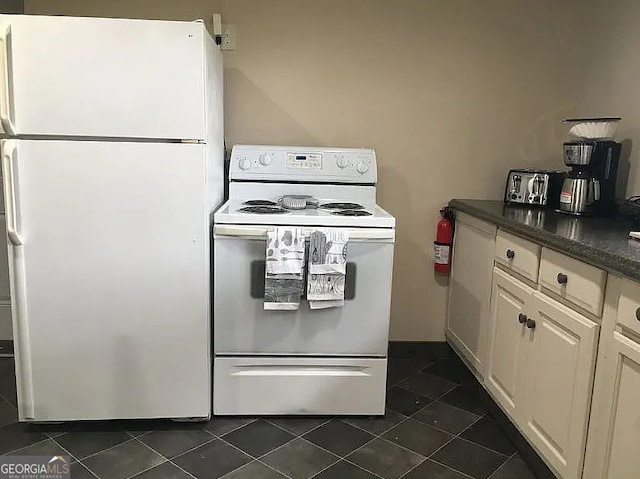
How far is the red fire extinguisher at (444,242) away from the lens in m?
2.93

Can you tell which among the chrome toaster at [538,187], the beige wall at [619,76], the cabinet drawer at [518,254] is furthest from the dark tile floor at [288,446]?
the beige wall at [619,76]

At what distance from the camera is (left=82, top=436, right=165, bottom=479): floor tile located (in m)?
1.95

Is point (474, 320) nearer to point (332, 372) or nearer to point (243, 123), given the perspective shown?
point (332, 372)

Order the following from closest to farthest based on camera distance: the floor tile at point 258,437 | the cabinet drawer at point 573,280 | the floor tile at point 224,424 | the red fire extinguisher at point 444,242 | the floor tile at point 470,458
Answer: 1. the cabinet drawer at point 573,280
2. the floor tile at point 470,458
3. the floor tile at point 258,437
4. the floor tile at point 224,424
5. the red fire extinguisher at point 444,242

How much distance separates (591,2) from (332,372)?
227 cm

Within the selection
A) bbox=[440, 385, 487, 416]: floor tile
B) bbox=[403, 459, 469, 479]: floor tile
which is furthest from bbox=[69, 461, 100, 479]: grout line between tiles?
bbox=[440, 385, 487, 416]: floor tile

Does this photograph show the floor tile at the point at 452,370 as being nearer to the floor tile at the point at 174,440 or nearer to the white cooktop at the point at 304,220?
the white cooktop at the point at 304,220

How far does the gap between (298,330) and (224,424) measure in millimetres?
497

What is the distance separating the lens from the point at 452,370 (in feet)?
9.61

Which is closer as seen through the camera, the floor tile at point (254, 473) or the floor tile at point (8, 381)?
the floor tile at point (254, 473)

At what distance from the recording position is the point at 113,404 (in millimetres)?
2203

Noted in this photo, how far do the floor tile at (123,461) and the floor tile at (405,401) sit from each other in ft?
3.37

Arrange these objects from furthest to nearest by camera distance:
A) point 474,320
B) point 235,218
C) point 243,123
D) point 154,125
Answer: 1. point 243,123
2. point 474,320
3. point 235,218
4. point 154,125

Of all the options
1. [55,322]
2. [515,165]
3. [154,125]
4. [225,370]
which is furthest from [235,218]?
[515,165]
